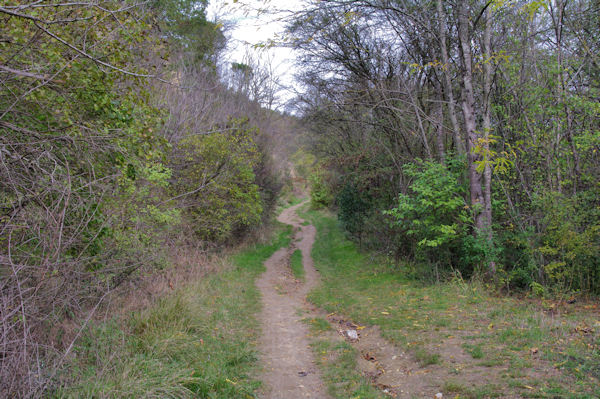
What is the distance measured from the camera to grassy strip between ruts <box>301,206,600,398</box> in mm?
4613

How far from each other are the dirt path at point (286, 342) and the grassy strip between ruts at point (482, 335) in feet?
1.55

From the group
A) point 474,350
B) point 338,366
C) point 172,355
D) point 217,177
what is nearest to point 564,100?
point 474,350

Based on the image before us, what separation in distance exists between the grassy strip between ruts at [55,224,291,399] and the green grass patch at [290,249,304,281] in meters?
6.90

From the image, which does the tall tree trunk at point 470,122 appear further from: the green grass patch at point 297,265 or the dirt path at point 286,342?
the green grass patch at point 297,265

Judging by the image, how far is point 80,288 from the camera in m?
4.86

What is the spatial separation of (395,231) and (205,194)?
280 inches

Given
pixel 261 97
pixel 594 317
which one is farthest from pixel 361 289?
pixel 261 97

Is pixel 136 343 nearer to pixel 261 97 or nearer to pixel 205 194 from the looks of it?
pixel 205 194

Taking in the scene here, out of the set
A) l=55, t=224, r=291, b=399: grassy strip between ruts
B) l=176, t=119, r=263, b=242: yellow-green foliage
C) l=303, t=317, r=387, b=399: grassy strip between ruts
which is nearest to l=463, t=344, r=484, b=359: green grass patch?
l=303, t=317, r=387, b=399: grassy strip between ruts

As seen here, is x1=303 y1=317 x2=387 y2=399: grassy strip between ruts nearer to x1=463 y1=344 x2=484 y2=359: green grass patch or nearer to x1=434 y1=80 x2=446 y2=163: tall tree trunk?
x1=463 y1=344 x2=484 y2=359: green grass patch

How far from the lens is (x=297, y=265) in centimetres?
1838

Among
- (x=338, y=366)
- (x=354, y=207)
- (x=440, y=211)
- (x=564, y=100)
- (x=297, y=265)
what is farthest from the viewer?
(x=354, y=207)

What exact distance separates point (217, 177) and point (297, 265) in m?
6.16

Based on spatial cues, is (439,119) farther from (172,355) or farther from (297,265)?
(172,355)
